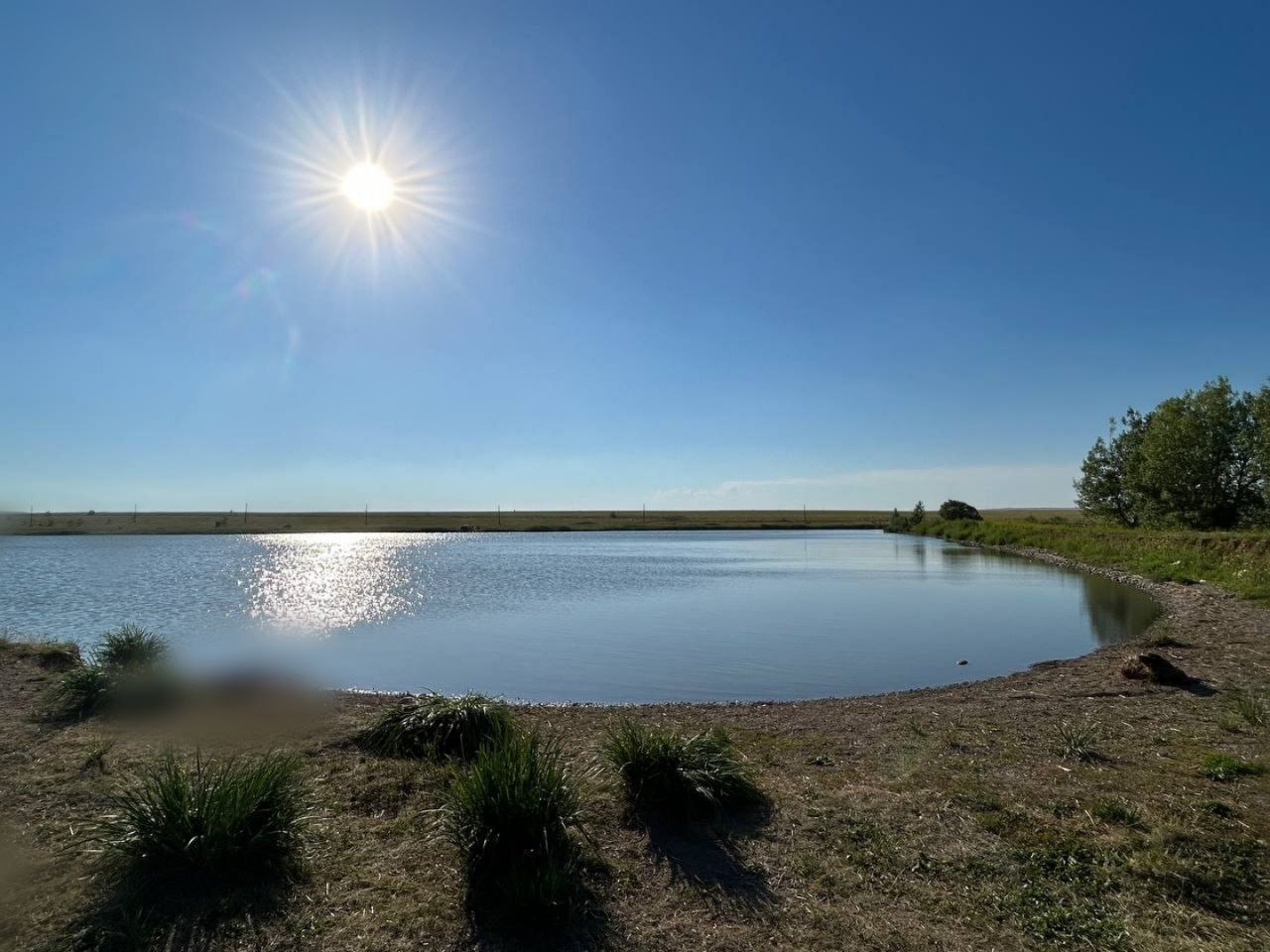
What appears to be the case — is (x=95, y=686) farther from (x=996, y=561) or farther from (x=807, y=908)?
(x=996, y=561)

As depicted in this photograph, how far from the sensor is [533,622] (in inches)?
836

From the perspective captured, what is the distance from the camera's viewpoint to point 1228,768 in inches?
260

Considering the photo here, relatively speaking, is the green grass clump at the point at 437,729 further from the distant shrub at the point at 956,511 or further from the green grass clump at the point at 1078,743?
the distant shrub at the point at 956,511

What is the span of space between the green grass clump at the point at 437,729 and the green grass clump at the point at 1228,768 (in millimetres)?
6710

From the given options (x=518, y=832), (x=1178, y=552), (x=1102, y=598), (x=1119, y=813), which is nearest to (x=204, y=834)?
(x=518, y=832)

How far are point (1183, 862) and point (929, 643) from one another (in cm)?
1293

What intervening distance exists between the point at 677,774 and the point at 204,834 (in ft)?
11.4

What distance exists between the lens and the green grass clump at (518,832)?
4.49m

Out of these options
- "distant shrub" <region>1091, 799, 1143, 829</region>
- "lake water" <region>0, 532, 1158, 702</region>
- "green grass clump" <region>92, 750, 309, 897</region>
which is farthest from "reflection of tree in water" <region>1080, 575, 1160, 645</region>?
"green grass clump" <region>92, 750, 309, 897</region>

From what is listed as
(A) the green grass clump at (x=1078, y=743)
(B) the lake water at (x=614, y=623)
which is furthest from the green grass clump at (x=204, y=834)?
(B) the lake water at (x=614, y=623)

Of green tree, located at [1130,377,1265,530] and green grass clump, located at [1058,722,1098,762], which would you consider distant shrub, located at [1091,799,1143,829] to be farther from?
green tree, located at [1130,377,1265,530]

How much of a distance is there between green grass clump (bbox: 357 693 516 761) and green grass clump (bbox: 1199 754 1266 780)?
6710 mm

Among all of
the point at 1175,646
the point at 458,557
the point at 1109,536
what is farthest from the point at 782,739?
the point at 458,557

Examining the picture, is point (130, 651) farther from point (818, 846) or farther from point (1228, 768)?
point (1228, 768)
